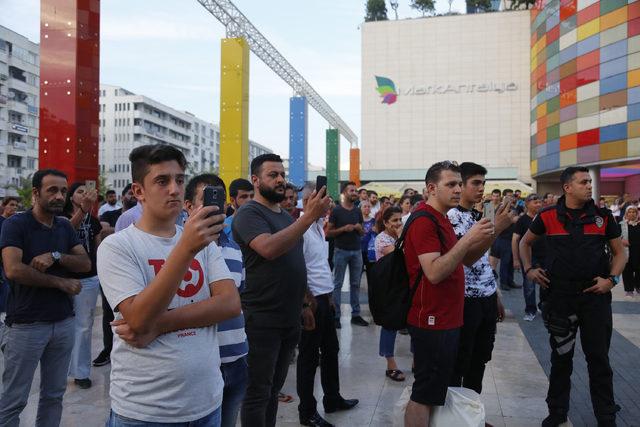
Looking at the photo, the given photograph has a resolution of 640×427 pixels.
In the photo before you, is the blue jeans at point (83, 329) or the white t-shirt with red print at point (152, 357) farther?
the blue jeans at point (83, 329)

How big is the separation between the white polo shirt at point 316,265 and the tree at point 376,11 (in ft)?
171

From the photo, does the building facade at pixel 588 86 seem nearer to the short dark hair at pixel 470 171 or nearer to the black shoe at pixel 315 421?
the short dark hair at pixel 470 171

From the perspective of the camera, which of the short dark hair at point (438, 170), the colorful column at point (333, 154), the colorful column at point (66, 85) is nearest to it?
the short dark hair at point (438, 170)

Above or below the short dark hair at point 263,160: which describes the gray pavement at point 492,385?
below

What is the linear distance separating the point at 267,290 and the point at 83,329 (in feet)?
9.20

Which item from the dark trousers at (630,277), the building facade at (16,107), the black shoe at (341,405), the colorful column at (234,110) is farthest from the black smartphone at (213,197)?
the building facade at (16,107)

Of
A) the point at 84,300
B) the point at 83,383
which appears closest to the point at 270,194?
the point at 84,300

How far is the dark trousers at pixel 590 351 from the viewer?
3.86m

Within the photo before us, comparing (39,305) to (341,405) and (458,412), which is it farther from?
(458,412)

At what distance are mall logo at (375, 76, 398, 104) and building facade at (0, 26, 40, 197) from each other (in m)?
36.5

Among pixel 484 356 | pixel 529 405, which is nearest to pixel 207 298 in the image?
pixel 484 356

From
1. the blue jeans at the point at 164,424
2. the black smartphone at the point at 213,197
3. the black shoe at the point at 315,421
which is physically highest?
the black smartphone at the point at 213,197

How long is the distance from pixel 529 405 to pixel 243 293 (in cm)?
286

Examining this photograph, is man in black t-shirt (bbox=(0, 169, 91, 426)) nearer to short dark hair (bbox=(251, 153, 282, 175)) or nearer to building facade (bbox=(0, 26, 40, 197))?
short dark hair (bbox=(251, 153, 282, 175))
